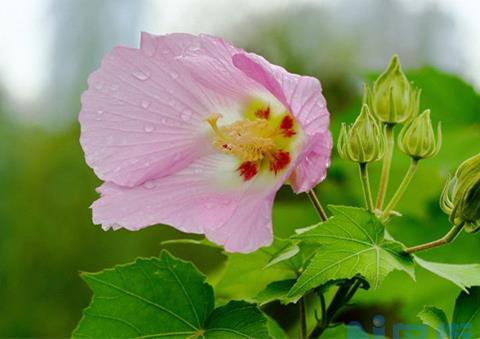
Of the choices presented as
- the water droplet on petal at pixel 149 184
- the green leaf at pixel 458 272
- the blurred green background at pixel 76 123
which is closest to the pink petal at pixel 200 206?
the water droplet on petal at pixel 149 184

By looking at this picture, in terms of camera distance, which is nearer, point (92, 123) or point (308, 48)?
point (92, 123)

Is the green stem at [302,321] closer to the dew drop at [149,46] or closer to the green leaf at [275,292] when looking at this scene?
the green leaf at [275,292]

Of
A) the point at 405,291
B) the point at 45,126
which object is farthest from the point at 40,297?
the point at 405,291

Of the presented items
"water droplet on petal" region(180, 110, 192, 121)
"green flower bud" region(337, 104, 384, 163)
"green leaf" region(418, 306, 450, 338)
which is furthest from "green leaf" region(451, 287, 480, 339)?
"water droplet on petal" region(180, 110, 192, 121)

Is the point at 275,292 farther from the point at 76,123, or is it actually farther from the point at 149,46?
the point at 76,123

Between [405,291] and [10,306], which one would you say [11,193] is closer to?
[10,306]

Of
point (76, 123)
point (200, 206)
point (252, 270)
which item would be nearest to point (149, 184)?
point (200, 206)

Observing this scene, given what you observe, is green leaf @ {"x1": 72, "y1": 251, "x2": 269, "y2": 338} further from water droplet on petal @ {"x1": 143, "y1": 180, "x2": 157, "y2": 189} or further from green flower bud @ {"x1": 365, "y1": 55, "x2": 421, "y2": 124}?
green flower bud @ {"x1": 365, "y1": 55, "x2": 421, "y2": 124}
